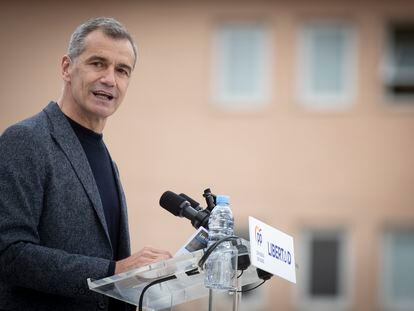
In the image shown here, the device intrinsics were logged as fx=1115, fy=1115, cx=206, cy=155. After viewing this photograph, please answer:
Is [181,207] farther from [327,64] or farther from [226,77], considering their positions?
[327,64]

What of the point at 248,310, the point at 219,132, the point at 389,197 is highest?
the point at 219,132

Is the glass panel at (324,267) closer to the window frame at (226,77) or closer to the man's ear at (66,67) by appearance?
the window frame at (226,77)

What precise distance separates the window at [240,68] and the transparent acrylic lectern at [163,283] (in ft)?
45.5

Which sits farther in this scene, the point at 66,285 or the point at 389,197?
the point at 389,197

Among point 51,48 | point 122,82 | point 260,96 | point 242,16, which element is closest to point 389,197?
point 260,96

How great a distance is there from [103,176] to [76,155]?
222 mm

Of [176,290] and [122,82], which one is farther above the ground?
[122,82]

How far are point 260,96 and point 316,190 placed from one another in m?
1.71

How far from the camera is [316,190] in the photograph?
17312 mm

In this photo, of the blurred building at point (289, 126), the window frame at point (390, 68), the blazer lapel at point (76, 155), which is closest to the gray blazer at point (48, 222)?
the blazer lapel at point (76, 155)

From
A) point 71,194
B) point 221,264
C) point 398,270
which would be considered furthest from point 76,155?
point 398,270

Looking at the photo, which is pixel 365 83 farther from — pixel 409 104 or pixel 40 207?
pixel 40 207

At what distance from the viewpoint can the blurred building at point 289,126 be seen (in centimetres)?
1717

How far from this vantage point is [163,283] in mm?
3373
